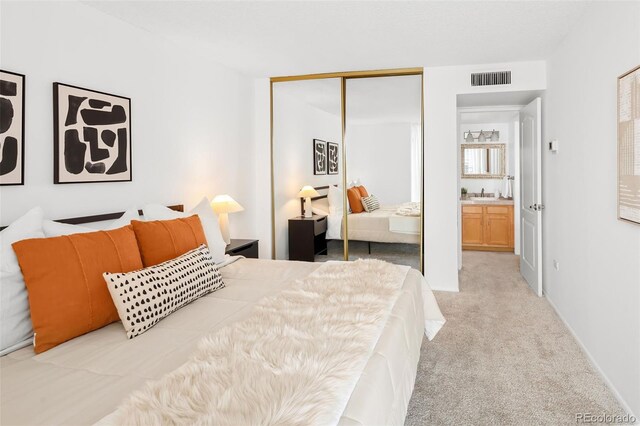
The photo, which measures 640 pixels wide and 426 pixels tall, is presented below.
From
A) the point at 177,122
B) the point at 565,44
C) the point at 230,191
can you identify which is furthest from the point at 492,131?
the point at 177,122

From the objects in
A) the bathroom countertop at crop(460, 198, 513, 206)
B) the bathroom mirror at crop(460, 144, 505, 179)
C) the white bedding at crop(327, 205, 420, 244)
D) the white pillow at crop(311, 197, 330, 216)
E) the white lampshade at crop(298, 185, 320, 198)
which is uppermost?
the bathroom mirror at crop(460, 144, 505, 179)

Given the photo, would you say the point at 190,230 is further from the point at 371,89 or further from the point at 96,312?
the point at 371,89

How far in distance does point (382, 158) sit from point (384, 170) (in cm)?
15

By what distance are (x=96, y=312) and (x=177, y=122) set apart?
Answer: 7.14 ft

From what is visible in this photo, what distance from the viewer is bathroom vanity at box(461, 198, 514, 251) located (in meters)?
6.77

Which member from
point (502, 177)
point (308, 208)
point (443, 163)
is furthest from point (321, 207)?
point (502, 177)

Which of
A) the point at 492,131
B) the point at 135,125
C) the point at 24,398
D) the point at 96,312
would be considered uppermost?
the point at 492,131

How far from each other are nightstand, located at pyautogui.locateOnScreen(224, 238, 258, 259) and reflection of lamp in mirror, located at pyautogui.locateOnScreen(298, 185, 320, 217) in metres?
1.03

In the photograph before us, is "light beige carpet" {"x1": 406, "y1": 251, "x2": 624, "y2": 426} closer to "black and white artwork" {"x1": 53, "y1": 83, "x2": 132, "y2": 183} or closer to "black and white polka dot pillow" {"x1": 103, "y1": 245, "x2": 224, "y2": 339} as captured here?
"black and white polka dot pillow" {"x1": 103, "y1": 245, "x2": 224, "y2": 339}

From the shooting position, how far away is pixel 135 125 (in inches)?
124

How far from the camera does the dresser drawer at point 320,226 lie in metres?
4.98

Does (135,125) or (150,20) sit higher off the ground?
(150,20)

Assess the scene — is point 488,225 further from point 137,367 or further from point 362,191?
point 137,367

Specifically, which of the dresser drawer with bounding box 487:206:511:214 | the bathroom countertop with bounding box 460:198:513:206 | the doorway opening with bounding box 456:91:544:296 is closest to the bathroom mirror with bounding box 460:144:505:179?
the doorway opening with bounding box 456:91:544:296
